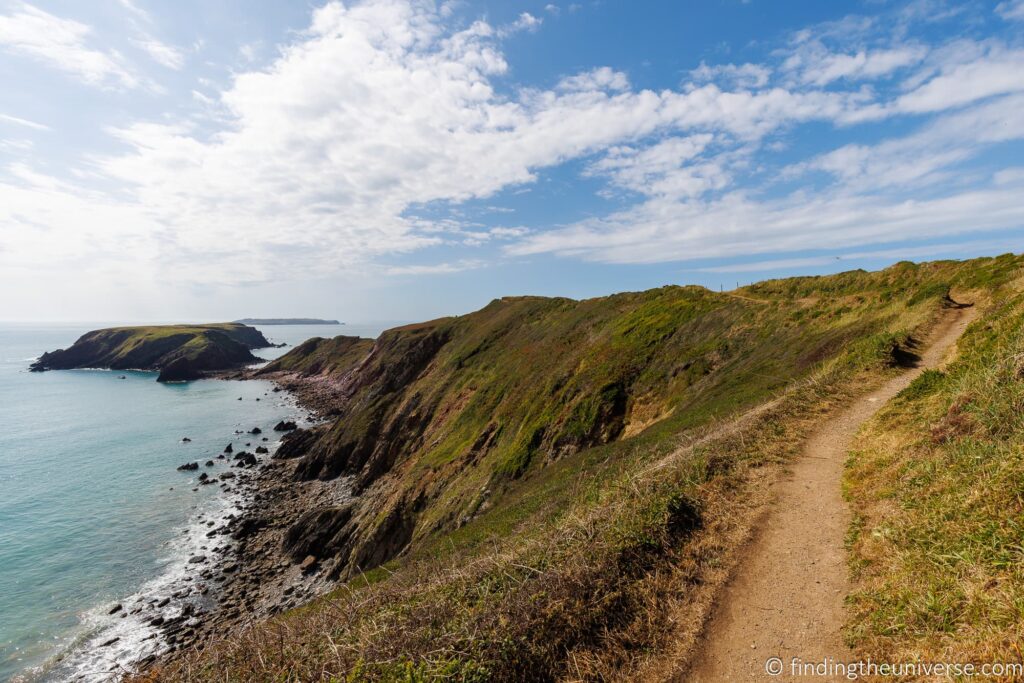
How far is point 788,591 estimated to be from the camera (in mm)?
7770

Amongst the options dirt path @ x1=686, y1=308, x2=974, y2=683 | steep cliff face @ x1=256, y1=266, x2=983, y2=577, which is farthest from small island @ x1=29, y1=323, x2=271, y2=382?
dirt path @ x1=686, y1=308, x2=974, y2=683

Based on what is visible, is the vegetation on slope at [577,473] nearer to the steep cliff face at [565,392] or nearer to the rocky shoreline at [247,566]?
the steep cliff face at [565,392]

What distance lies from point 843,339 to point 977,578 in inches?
923

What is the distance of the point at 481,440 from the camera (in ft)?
141

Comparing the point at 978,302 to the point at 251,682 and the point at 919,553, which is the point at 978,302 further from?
the point at 251,682

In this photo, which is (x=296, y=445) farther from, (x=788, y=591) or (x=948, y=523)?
(x=948, y=523)

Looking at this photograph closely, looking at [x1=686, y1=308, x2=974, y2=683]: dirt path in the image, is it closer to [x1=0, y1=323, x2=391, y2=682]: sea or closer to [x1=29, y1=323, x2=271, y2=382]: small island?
[x1=0, y1=323, x2=391, y2=682]: sea

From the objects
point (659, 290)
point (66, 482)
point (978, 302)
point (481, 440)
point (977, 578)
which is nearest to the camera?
point (977, 578)

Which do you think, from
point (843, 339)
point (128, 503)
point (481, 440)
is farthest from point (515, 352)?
point (128, 503)

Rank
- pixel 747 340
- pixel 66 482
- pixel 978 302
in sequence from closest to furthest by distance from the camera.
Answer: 1. pixel 978 302
2. pixel 747 340
3. pixel 66 482

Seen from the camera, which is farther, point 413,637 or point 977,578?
point 413,637

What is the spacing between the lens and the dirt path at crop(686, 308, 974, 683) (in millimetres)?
6672

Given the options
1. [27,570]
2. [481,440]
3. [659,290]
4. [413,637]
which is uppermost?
[659,290]

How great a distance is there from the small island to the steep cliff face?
4999 inches
